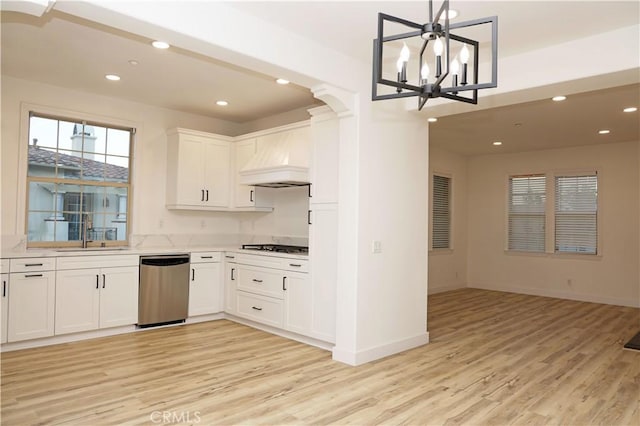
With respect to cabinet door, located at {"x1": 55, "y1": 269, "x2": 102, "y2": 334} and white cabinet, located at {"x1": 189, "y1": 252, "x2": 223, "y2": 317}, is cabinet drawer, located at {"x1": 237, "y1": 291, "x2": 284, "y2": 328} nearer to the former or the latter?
white cabinet, located at {"x1": 189, "y1": 252, "x2": 223, "y2": 317}

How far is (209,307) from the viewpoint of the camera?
5.59 metres

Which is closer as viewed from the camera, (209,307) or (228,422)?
(228,422)

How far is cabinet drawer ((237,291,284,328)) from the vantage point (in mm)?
4898

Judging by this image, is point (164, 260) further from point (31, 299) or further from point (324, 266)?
point (324, 266)

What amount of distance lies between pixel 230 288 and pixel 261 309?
2.26 feet

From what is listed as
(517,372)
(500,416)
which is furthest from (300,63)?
(517,372)

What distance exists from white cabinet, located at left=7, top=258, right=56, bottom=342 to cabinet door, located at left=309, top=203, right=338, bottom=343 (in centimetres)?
258

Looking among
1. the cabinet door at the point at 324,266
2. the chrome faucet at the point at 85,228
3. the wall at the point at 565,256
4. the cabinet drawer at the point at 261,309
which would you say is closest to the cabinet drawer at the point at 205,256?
the cabinet drawer at the point at 261,309

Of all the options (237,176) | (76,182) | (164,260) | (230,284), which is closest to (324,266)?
(230,284)

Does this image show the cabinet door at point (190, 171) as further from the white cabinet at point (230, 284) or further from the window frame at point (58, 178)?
the white cabinet at point (230, 284)

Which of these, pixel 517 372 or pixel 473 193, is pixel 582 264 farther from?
pixel 517 372

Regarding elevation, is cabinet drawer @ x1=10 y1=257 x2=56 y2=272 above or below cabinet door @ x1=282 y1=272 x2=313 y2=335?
above

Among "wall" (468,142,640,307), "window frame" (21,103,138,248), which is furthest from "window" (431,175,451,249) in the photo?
"window frame" (21,103,138,248)

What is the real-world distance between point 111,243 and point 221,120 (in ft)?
7.46
